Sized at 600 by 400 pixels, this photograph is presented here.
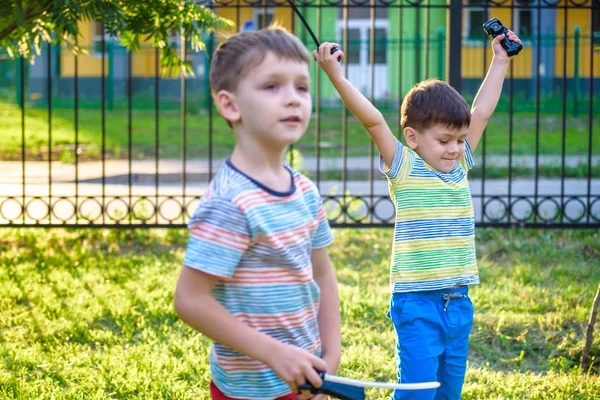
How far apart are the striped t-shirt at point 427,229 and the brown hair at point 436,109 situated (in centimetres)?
11

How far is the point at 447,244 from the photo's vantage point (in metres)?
2.76

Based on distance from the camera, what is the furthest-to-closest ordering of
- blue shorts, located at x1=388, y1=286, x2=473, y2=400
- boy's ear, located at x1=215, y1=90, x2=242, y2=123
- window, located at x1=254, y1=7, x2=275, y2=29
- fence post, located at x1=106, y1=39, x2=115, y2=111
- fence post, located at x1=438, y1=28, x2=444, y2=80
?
fence post, located at x1=106, y1=39, x2=115, y2=111 < fence post, located at x1=438, y1=28, x2=444, y2=80 < window, located at x1=254, y1=7, x2=275, y2=29 < blue shorts, located at x1=388, y1=286, x2=473, y2=400 < boy's ear, located at x1=215, y1=90, x2=242, y2=123

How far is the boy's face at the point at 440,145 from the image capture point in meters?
2.80

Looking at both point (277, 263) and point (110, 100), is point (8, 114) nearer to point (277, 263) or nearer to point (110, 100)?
point (110, 100)

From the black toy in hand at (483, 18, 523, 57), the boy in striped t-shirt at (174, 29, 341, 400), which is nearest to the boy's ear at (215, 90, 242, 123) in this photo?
the boy in striped t-shirt at (174, 29, 341, 400)

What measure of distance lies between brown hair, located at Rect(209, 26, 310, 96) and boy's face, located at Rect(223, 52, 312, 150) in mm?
14

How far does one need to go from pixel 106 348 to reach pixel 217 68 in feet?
8.35

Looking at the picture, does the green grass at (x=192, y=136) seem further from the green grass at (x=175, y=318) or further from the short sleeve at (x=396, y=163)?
the short sleeve at (x=396, y=163)

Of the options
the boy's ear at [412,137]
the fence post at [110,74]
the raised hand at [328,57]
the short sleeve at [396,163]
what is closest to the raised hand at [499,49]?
the boy's ear at [412,137]

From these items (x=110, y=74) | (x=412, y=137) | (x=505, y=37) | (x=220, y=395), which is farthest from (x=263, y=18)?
(x=110, y=74)

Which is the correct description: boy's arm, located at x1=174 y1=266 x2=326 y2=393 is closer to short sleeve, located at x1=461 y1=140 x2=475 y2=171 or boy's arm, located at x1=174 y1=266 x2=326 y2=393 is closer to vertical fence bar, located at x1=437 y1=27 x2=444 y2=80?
short sleeve, located at x1=461 y1=140 x2=475 y2=171

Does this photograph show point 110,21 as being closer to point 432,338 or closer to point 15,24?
point 15,24

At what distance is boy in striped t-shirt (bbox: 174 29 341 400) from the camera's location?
1.78m

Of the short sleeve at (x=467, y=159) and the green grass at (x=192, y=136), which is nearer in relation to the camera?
the short sleeve at (x=467, y=159)
